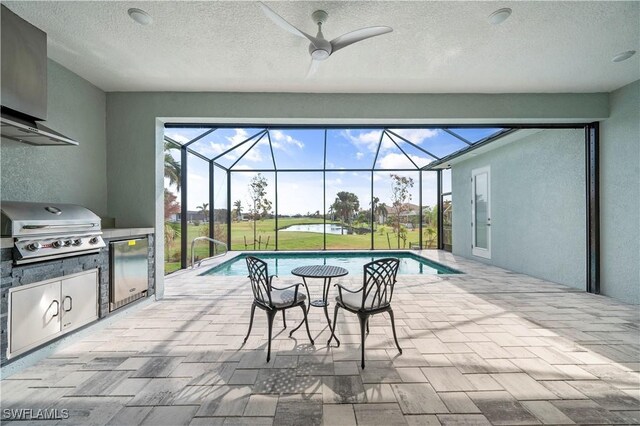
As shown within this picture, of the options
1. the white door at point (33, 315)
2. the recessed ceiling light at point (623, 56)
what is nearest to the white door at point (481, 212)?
the recessed ceiling light at point (623, 56)

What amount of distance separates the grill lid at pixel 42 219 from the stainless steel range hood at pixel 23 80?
677mm

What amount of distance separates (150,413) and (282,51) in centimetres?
334

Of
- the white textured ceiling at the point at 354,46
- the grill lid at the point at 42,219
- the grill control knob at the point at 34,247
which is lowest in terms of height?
the grill control knob at the point at 34,247

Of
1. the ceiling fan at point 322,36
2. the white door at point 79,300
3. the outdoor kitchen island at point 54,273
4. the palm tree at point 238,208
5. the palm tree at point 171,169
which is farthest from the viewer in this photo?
the palm tree at point 238,208

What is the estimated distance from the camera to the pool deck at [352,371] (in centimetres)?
168

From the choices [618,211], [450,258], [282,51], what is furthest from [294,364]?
[450,258]

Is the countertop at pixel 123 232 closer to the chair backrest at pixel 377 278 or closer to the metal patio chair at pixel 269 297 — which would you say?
the metal patio chair at pixel 269 297

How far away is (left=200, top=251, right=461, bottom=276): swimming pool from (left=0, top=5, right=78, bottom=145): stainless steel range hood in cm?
399

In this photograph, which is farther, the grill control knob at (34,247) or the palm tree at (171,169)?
the palm tree at (171,169)

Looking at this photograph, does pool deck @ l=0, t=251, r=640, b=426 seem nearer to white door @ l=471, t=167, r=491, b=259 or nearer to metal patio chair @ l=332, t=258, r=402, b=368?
metal patio chair @ l=332, t=258, r=402, b=368

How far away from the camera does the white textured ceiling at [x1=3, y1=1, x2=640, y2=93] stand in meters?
2.28

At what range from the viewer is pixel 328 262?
7.87 metres

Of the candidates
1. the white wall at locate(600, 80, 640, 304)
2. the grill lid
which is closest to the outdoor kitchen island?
the grill lid

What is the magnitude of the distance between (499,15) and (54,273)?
4.56 m
